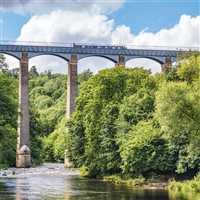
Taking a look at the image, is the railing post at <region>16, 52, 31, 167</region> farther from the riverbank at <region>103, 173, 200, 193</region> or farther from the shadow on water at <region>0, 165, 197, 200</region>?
the shadow on water at <region>0, 165, 197, 200</region>

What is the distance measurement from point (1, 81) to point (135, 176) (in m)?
17.0

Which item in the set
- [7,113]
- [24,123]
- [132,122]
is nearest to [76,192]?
[7,113]

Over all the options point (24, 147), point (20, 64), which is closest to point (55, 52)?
point (20, 64)

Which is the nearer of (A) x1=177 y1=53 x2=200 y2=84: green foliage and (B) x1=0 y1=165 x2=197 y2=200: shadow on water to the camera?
(B) x1=0 y1=165 x2=197 y2=200: shadow on water

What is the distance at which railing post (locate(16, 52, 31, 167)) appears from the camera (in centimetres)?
7300

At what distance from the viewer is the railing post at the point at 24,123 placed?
73000 millimetres

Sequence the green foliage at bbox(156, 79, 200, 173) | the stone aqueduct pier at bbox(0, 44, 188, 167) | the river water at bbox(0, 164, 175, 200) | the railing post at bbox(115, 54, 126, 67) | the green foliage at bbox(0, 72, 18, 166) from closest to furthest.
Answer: the river water at bbox(0, 164, 175, 200), the green foliage at bbox(156, 79, 200, 173), the green foliage at bbox(0, 72, 18, 166), the stone aqueduct pier at bbox(0, 44, 188, 167), the railing post at bbox(115, 54, 126, 67)

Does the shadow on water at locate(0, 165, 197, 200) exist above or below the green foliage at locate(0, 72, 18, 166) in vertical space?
below

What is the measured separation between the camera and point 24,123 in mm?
74688

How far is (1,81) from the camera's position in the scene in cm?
3875

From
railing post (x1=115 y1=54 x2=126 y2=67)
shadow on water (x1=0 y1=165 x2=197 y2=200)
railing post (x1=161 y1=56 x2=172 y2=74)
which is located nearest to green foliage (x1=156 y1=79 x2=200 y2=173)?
shadow on water (x1=0 y1=165 x2=197 y2=200)

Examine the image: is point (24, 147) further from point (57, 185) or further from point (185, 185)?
point (185, 185)

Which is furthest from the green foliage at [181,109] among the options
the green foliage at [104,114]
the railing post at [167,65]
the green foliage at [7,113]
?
the railing post at [167,65]

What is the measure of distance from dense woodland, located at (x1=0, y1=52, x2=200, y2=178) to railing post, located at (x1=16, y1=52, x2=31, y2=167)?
10.9 meters
